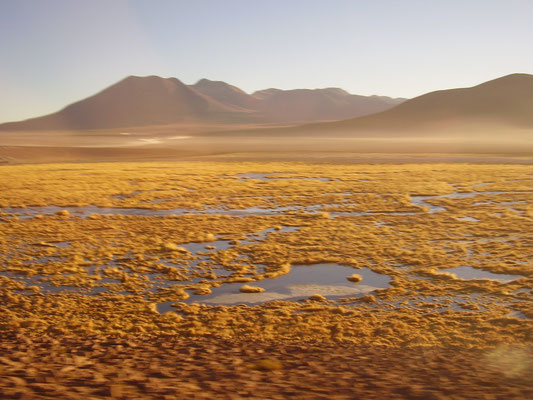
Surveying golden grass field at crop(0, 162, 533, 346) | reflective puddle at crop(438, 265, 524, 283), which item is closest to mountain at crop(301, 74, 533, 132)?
golden grass field at crop(0, 162, 533, 346)

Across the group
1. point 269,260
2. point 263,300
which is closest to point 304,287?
point 263,300

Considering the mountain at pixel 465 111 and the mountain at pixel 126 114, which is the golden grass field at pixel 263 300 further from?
the mountain at pixel 126 114

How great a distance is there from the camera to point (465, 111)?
10556 cm

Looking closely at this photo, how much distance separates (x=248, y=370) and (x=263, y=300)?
2190mm

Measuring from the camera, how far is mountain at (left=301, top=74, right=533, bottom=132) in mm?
99875

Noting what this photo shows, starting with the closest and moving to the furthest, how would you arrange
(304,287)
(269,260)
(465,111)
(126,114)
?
(304,287) → (269,260) → (465,111) → (126,114)

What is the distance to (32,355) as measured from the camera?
4598 mm

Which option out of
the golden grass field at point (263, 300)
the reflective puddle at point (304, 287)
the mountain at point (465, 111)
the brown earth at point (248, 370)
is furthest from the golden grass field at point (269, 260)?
the mountain at point (465, 111)

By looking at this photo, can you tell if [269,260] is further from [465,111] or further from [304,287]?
[465,111]

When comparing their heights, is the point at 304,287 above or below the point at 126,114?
below

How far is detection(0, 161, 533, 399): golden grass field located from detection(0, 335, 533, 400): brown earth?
0.06 feet

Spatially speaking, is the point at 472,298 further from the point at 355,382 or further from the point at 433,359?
the point at 355,382

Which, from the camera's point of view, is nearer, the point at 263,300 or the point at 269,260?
the point at 263,300

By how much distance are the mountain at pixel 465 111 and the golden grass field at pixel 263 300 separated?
9499 centimetres
